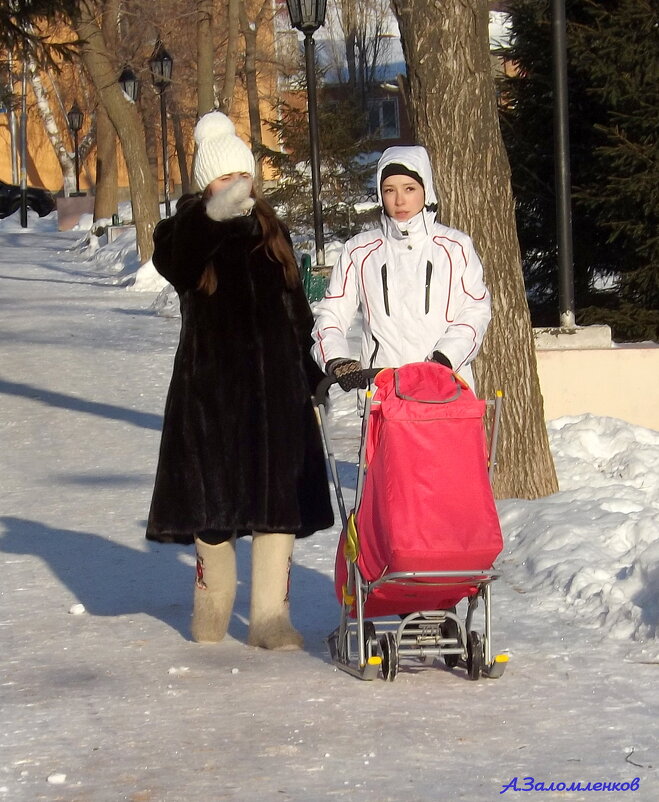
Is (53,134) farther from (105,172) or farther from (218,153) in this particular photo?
(218,153)

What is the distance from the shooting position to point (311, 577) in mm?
7098

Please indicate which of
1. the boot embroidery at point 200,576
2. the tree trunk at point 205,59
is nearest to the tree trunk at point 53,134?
the tree trunk at point 205,59

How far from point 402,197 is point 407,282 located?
0.30m

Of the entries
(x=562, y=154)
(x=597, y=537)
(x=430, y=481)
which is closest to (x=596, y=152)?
(x=562, y=154)

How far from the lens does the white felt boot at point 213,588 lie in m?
5.79

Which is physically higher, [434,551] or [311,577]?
[434,551]

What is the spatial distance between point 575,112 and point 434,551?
10008 mm

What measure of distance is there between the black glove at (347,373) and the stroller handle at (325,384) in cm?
1

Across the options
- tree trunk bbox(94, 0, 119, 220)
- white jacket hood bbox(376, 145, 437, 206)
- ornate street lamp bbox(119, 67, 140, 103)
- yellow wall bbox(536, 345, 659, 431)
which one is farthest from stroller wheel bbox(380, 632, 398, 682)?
tree trunk bbox(94, 0, 119, 220)

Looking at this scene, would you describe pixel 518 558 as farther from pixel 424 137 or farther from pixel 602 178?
pixel 602 178

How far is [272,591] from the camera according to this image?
574cm

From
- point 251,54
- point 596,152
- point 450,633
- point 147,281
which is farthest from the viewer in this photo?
point 251,54

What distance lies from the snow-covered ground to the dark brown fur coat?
542 mm

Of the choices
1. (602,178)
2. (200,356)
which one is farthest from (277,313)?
(602,178)
